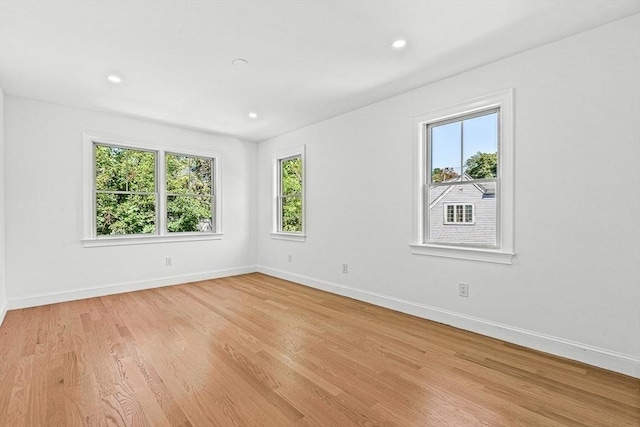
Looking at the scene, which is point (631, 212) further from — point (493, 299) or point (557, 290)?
point (493, 299)

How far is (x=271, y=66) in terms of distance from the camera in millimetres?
3043

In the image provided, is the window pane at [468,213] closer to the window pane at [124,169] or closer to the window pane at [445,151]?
the window pane at [445,151]

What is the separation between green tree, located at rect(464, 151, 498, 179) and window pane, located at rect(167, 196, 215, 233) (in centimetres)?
431

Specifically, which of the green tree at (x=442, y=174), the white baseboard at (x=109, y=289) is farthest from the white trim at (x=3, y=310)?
the green tree at (x=442, y=174)

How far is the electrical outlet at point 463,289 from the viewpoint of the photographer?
3.12 m

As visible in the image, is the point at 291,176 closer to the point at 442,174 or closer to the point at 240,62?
the point at 240,62

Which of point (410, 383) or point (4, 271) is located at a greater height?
point (4, 271)

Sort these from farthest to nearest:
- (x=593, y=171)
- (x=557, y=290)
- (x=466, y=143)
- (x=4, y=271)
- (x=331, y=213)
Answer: (x=331, y=213) → (x=4, y=271) → (x=466, y=143) → (x=557, y=290) → (x=593, y=171)

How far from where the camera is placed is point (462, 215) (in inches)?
129

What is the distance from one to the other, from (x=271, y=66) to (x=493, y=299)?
3.12m

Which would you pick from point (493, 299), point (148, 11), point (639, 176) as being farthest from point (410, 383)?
point (148, 11)

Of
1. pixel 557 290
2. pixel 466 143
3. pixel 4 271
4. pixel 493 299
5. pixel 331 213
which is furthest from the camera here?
pixel 331 213

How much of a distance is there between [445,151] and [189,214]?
13.8ft

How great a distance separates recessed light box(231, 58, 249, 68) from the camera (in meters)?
2.92
